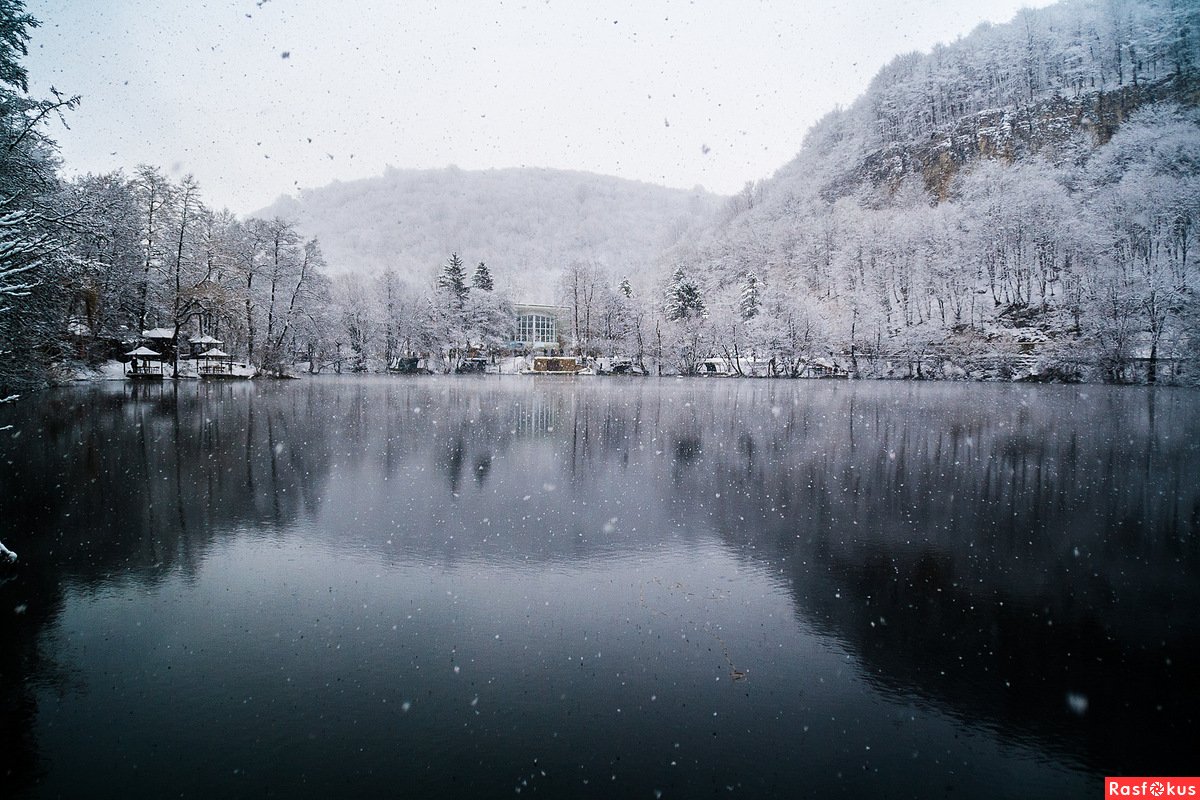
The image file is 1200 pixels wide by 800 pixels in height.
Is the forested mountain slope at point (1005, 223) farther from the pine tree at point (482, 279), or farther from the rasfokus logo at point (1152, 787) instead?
the rasfokus logo at point (1152, 787)

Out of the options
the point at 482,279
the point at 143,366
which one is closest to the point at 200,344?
the point at 143,366

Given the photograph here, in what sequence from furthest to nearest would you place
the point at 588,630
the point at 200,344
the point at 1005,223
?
the point at 1005,223 → the point at 200,344 → the point at 588,630

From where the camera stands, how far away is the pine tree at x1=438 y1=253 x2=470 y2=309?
76.8 meters

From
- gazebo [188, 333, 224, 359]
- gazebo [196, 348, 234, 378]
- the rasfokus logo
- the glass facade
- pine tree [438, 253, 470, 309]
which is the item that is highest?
pine tree [438, 253, 470, 309]

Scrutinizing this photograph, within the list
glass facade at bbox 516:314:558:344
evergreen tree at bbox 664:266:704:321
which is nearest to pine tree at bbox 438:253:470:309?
glass facade at bbox 516:314:558:344

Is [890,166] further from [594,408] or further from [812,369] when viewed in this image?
[594,408]

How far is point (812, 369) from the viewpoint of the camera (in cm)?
7262

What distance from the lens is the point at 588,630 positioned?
546 cm

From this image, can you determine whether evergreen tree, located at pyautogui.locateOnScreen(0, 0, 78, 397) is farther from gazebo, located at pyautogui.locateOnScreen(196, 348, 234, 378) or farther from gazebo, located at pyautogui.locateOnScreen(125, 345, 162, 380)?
gazebo, located at pyautogui.locateOnScreen(196, 348, 234, 378)

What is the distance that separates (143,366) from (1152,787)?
58.9 metres

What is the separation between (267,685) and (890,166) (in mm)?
142599

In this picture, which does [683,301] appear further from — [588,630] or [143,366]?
[588,630]

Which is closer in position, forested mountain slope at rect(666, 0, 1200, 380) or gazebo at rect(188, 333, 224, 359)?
gazebo at rect(188, 333, 224, 359)

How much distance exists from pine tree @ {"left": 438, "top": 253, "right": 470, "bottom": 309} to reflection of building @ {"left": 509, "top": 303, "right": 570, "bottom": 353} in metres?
14.8
